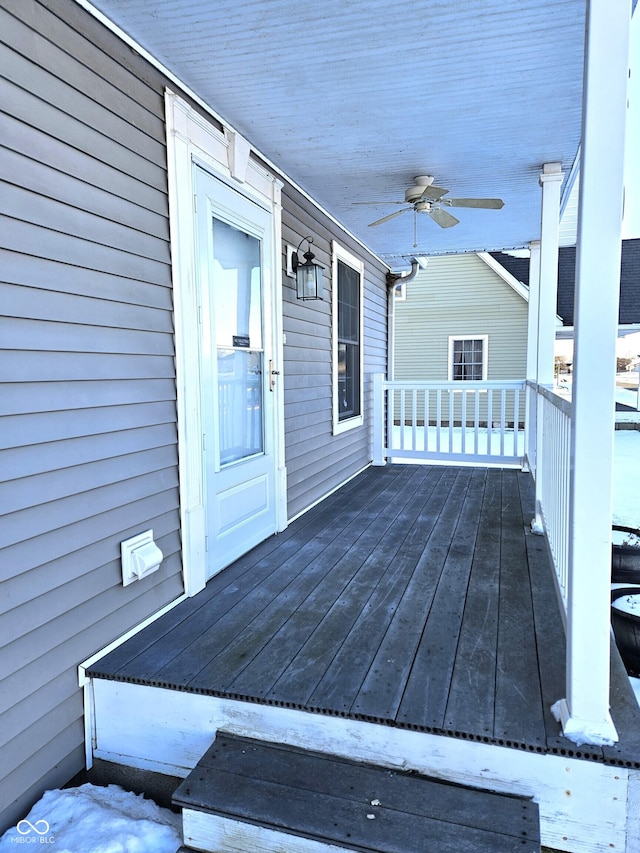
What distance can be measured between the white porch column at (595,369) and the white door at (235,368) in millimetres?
1759

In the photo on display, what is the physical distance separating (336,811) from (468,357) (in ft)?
38.7

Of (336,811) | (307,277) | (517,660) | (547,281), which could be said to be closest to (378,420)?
(307,277)

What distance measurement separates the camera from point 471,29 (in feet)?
7.30

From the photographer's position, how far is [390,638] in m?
2.26

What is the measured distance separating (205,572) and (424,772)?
1.48 m

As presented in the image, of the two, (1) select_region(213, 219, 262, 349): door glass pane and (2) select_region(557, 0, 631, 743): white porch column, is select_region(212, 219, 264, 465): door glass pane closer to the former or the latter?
(1) select_region(213, 219, 262, 349): door glass pane

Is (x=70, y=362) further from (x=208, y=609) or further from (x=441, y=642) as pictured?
(x=441, y=642)

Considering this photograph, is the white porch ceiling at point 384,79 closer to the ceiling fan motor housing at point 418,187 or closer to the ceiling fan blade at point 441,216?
the ceiling fan motor housing at point 418,187

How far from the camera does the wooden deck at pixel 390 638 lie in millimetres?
1770

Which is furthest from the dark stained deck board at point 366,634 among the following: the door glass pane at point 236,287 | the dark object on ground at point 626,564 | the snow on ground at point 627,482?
the snow on ground at point 627,482

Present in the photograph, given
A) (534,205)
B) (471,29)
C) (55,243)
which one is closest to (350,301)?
(534,205)

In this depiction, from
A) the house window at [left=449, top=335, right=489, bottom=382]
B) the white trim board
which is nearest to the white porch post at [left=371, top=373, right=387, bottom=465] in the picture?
the white trim board

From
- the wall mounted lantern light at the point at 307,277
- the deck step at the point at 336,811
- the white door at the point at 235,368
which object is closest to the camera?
the deck step at the point at 336,811

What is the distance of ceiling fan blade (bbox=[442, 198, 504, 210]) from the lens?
378 centimetres
